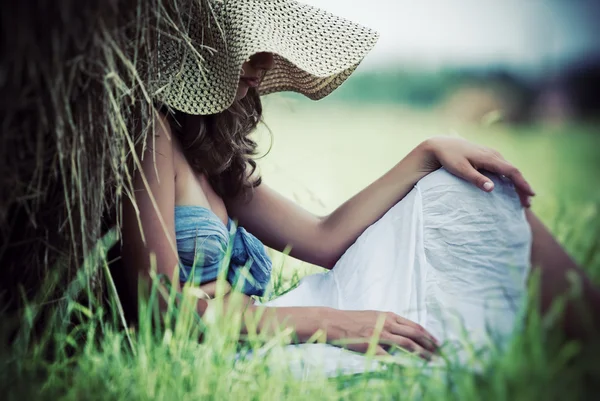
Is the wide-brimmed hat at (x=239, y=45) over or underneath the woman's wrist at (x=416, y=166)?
over

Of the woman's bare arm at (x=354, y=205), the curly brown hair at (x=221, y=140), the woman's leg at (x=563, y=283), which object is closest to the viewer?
the woman's leg at (x=563, y=283)

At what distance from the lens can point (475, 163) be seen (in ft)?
6.56

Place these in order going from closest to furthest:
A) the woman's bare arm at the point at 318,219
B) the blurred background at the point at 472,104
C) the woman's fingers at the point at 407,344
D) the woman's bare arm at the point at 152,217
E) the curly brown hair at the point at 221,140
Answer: the woman's fingers at the point at 407,344 < the woman's bare arm at the point at 152,217 < the curly brown hair at the point at 221,140 < the woman's bare arm at the point at 318,219 < the blurred background at the point at 472,104

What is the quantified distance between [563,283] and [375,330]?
1.67ft

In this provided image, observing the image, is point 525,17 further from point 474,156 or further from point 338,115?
point 338,115

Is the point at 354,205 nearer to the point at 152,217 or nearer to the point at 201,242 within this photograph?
the point at 201,242

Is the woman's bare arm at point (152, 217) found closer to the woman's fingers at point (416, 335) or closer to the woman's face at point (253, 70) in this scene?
the woman's face at point (253, 70)

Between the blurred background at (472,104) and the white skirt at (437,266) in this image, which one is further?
the blurred background at (472,104)

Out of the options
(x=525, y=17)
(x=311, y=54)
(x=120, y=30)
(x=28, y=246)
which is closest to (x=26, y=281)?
(x=28, y=246)

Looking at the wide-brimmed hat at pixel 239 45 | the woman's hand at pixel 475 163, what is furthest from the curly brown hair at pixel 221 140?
the woman's hand at pixel 475 163

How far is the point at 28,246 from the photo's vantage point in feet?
5.75

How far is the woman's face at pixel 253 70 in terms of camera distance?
2059 millimetres

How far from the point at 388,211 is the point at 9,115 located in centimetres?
125

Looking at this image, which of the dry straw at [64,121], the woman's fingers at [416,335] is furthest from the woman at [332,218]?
the dry straw at [64,121]
